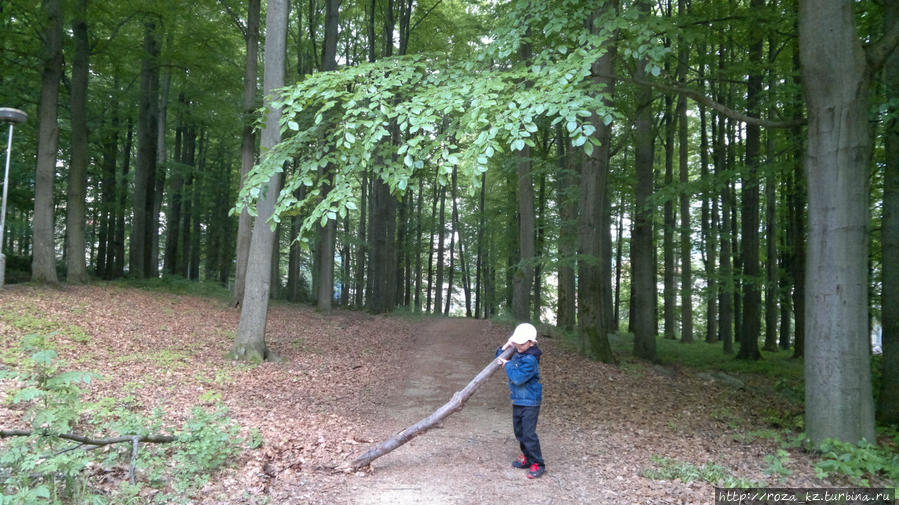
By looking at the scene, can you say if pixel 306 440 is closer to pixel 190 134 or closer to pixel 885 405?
pixel 885 405

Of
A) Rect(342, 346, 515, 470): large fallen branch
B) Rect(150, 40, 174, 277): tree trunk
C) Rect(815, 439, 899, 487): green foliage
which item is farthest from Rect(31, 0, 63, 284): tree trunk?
Rect(815, 439, 899, 487): green foliage

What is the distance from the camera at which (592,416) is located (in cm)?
725

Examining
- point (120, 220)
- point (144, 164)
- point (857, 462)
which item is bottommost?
point (857, 462)

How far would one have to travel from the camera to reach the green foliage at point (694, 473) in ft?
15.2

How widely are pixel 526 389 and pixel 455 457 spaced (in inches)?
49.7

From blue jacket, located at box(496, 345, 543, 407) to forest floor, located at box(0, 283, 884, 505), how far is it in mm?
770

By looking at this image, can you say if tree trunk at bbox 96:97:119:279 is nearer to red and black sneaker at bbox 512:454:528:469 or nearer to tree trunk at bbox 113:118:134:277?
tree trunk at bbox 113:118:134:277

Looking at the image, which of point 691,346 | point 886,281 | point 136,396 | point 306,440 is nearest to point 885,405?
point 886,281

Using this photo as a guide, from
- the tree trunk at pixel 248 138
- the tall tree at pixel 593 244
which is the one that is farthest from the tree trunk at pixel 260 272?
the tall tree at pixel 593 244

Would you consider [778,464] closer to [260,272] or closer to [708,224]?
[260,272]

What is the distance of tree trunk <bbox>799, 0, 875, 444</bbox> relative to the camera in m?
5.29

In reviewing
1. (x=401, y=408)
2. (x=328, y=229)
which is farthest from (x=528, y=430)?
(x=328, y=229)

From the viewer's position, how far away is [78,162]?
47.3 feet

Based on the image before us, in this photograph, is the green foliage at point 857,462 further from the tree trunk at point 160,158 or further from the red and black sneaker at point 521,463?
the tree trunk at point 160,158
